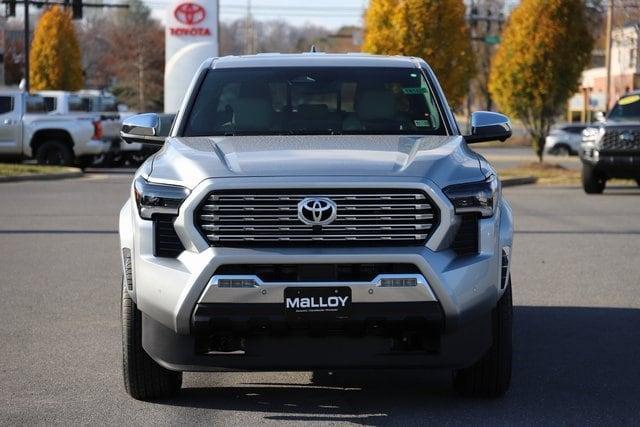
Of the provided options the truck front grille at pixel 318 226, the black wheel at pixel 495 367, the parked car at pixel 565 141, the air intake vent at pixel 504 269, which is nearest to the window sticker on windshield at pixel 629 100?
the black wheel at pixel 495 367

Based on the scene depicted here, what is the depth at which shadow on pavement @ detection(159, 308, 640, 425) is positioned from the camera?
6.60 meters

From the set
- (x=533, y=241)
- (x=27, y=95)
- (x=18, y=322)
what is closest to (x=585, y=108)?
(x=27, y=95)

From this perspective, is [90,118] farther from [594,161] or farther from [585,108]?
[585,108]

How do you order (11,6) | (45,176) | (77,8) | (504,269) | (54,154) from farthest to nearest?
(11,6), (77,8), (54,154), (45,176), (504,269)

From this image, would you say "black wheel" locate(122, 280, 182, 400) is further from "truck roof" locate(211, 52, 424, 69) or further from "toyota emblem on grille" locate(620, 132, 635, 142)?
"toyota emblem on grille" locate(620, 132, 635, 142)

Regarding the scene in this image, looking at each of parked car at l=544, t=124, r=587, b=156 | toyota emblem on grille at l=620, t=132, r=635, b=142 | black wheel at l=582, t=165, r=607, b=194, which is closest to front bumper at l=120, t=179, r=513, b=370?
toyota emblem on grille at l=620, t=132, r=635, b=142

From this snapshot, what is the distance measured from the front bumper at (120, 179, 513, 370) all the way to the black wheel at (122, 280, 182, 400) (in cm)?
18

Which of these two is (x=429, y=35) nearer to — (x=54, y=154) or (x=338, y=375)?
(x=54, y=154)

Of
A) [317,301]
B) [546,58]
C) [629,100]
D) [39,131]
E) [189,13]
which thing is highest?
[189,13]

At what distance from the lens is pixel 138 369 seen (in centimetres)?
680

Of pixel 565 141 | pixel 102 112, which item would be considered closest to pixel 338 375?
pixel 102 112

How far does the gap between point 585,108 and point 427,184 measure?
262 feet

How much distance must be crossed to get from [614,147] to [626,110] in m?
1.31

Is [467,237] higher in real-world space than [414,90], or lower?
lower
